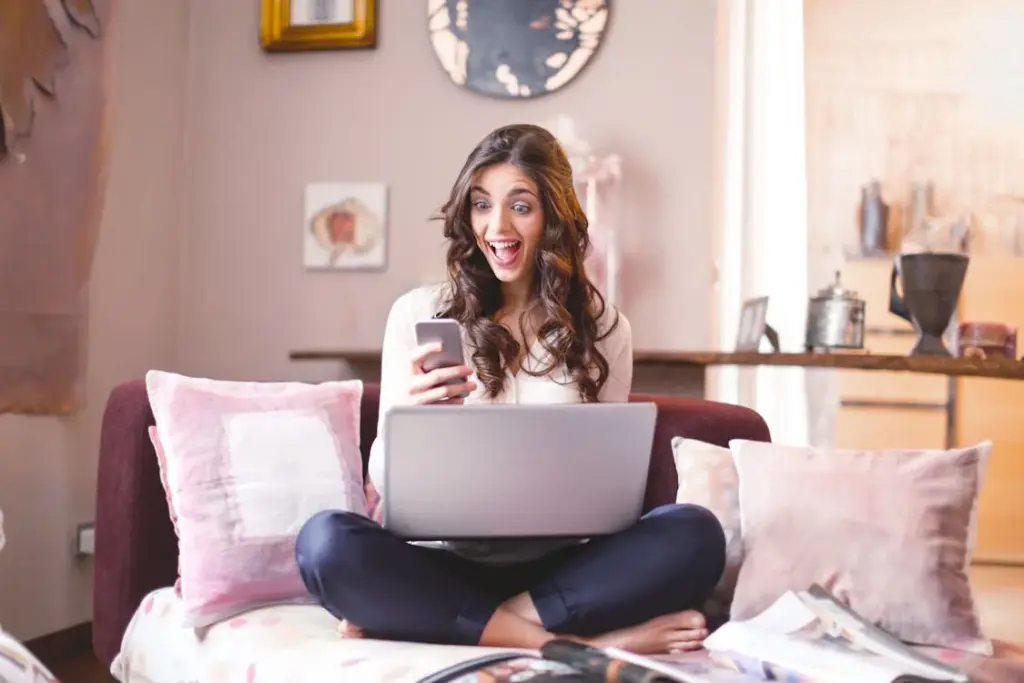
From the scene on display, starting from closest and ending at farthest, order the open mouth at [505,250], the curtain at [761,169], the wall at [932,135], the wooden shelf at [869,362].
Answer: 1. the open mouth at [505,250]
2. the wooden shelf at [869,362]
3. the curtain at [761,169]
4. the wall at [932,135]

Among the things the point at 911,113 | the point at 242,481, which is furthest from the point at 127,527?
the point at 911,113

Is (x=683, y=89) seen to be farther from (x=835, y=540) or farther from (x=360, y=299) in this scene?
(x=835, y=540)

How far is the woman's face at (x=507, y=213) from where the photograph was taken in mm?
1653

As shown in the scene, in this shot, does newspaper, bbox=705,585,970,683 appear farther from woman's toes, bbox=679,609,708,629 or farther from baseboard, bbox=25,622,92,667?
baseboard, bbox=25,622,92,667

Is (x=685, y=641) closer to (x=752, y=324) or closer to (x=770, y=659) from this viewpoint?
(x=770, y=659)

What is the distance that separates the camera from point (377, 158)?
271 centimetres

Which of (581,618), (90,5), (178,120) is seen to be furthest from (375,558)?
(178,120)

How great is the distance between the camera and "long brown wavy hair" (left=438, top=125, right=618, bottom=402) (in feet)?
5.48

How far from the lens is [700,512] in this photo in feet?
4.79

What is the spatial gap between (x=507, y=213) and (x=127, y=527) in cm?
85

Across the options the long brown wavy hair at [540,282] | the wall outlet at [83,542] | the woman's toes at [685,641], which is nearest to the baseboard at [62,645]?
the wall outlet at [83,542]

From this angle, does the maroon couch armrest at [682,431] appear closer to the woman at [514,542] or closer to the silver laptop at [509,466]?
the woman at [514,542]

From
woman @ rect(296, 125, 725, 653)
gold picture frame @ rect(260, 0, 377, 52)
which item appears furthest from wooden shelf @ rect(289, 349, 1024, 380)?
gold picture frame @ rect(260, 0, 377, 52)

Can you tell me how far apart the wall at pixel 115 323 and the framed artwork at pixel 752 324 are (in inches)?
61.7
